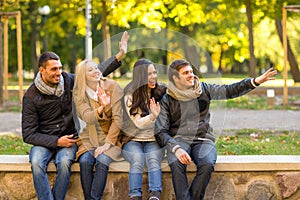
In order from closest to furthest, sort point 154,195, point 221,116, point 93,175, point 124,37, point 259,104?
point 154,195
point 93,175
point 124,37
point 221,116
point 259,104

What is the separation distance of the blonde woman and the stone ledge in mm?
116

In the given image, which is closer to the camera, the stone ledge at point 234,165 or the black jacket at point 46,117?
the stone ledge at point 234,165

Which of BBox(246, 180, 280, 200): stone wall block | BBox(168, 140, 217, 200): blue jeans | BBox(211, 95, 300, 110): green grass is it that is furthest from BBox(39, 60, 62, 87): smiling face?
BBox(211, 95, 300, 110): green grass

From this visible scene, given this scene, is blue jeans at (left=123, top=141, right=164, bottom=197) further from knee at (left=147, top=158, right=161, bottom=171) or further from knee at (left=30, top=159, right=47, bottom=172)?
knee at (left=30, top=159, right=47, bottom=172)

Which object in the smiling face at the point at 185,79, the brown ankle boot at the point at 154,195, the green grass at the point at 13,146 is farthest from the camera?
the green grass at the point at 13,146

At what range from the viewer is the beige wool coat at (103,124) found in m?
5.24

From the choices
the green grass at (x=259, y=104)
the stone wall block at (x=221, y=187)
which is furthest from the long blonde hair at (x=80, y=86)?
the green grass at (x=259, y=104)

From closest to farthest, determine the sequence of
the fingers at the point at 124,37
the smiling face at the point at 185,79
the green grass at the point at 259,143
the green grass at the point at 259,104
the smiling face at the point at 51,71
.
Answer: the smiling face at the point at 185,79 < the smiling face at the point at 51,71 < the fingers at the point at 124,37 < the green grass at the point at 259,143 < the green grass at the point at 259,104

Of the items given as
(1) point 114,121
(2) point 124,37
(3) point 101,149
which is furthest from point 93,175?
(2) point 124,37

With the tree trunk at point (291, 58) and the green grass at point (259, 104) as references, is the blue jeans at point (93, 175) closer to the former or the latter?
the green grass at point (259, 104)

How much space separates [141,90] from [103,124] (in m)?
0.43

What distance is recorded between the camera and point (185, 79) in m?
5.21

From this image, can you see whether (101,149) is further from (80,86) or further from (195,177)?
(195,177)

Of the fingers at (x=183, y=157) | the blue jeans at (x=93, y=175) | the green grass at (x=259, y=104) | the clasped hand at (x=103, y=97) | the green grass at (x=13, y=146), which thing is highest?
the clasped hand at (x=103, y=97)
